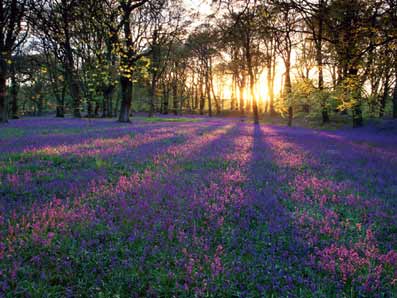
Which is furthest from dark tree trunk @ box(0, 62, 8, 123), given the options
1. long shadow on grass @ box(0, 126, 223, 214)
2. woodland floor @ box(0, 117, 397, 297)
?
woodland floor @ box(0, 117, 397, 297)

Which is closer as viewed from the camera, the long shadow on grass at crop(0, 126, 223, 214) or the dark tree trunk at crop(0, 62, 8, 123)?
the long shadow on grass at crop(0, 126, 223, 214)

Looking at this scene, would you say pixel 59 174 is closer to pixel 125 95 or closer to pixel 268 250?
pixel 268 250

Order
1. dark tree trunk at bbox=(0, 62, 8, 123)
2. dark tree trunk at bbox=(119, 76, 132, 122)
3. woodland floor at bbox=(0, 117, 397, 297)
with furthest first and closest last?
dark tree trunk at bbox=(119, 76, 132, 122) < dark tree trunk at bbox=(0, 62, 8, 123) < woodland floor at bbox=(0, 117, 397, 297)

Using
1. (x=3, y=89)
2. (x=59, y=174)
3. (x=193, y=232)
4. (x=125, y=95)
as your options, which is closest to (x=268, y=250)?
(x=193, y=232)

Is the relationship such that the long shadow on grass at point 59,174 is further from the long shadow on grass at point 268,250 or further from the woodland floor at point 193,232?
the long shadow on grass at point 268,250

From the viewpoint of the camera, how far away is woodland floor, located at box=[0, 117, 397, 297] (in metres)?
2.81

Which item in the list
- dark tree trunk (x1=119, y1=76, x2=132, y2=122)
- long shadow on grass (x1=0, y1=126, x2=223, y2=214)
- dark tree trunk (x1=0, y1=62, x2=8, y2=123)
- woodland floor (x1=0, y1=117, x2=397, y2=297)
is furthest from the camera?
dark tree trunk (x1=119, y1=76, x2=132, y2=122)

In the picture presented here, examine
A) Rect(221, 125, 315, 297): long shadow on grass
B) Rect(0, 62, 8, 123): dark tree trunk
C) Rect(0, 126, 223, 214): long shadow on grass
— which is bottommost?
Rect(221, 125, 315, 297): long shadow on grass

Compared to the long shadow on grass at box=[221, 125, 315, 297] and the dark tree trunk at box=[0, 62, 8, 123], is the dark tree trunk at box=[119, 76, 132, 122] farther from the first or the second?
the long shadow on grass at box=[221, 125, 315, 297]

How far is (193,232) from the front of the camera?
12.8ft

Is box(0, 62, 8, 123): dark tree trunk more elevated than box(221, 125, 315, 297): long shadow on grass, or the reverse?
box(0, 62, 8, 123): dark tree trunk

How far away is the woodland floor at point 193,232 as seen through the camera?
9.23 feet

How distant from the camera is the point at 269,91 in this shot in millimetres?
60656

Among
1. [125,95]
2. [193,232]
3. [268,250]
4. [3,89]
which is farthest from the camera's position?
[125,95]
